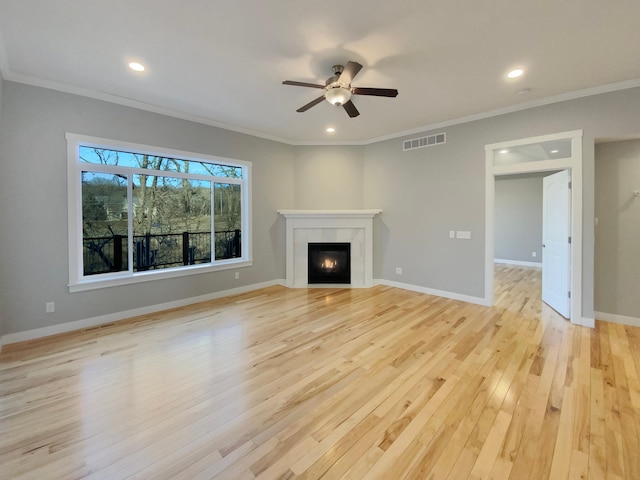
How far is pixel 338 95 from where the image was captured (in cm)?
294

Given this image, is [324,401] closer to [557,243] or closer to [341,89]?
[341,89]

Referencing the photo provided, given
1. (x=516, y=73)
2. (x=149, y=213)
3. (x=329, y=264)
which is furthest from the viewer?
(x=329, y=264)

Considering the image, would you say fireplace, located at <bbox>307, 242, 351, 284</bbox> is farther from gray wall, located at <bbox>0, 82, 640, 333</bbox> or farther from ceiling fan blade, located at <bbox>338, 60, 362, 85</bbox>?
ceiling fan blade, located at <bbox>338, 60, 362, 85</bbox>

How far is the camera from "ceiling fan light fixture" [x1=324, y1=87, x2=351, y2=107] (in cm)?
290

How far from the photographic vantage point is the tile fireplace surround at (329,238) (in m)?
5.74

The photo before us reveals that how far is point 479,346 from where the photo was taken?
3.06 m

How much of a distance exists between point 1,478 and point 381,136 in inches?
241

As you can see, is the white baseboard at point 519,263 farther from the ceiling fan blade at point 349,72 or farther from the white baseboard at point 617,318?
the ceiling fan blade at point 349,72

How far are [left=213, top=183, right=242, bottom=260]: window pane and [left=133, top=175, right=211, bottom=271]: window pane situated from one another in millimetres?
161

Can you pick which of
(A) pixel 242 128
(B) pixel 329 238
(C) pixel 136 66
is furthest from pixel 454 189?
(C) pixel 136 66

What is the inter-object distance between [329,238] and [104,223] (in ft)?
12.3

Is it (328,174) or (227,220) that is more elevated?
(328,174)

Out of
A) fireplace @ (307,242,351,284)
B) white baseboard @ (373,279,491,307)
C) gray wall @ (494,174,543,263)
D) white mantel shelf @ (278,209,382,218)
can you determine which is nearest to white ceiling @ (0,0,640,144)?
white mantel shelf @ (278,209,382,218)

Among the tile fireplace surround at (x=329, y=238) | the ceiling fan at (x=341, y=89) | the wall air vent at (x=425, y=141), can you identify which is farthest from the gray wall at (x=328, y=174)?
the ceiling fan at (x=341, y=89)
